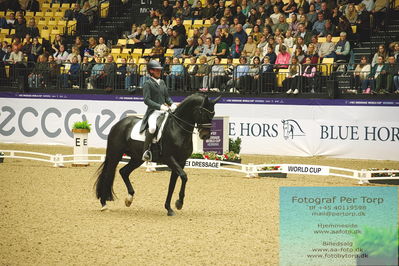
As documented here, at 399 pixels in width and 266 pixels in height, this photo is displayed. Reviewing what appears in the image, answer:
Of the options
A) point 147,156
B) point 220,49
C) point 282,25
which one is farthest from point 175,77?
point 147,156

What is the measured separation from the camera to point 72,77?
2638cm

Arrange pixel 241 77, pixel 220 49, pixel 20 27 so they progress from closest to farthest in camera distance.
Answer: pixel 241 77 < pixel 220 49 < pixel 20 27

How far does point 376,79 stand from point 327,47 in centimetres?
243

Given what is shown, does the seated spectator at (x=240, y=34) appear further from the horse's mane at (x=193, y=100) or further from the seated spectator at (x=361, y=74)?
the horse's mane at (x=193, y=100)

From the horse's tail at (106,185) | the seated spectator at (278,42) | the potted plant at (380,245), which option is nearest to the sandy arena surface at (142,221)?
the horse's tail at (106,185)

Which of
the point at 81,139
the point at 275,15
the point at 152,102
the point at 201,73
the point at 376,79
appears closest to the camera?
the point at 152,102

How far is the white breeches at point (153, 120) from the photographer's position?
41.7ft

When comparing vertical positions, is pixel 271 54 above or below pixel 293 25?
below

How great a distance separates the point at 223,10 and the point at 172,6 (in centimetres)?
304

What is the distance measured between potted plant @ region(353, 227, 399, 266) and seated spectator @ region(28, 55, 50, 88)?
73.9 ft

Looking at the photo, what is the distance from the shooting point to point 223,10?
2695 cm

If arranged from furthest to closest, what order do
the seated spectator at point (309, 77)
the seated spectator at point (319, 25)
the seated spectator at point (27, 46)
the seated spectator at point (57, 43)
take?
the seated spectator at point (57, 43), the seated spectator at point (27, 46), the seated spectator at point (319, 25), the seated spectator at point (309, 77)

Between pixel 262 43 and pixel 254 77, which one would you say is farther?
pixel 262 43

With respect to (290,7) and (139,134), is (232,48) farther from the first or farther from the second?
(139,134)
